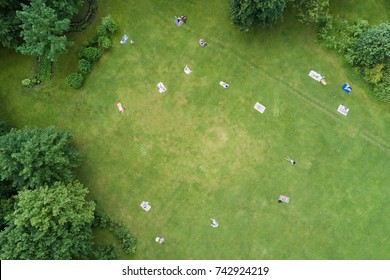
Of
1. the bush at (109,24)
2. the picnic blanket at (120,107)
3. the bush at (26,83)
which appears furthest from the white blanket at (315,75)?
the bush at (26,83)

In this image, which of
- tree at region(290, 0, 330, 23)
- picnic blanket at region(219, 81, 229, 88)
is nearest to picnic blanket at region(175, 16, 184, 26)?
picnic blanket at region(219, 81, 229, 88)

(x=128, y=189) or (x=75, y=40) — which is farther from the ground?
(x=75, y=40)

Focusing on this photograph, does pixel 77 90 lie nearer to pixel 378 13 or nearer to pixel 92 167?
pixel 92 167

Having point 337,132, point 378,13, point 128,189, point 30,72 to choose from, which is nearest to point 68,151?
point 128,189

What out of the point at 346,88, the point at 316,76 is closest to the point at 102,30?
the point at 316,76

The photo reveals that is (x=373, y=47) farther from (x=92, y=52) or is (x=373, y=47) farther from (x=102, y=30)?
(x=92, y=52)

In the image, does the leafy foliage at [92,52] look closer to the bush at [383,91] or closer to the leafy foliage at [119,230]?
the leafy foliage at [119,230]
